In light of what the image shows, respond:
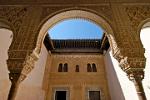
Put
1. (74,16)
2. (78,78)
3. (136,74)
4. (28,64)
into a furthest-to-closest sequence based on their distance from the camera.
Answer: (78,78) < (74,16) < (28,64) < (136,74)

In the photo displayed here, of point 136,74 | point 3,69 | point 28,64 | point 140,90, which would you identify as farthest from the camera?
point 3,69

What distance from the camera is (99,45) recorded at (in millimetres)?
10469

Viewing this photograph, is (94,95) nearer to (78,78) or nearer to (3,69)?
(78,78)

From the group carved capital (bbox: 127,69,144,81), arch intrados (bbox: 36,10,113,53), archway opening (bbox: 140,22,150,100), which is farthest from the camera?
archway opening (bbox: 140,22,150,100)

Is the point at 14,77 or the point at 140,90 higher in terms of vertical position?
the point at 14,77

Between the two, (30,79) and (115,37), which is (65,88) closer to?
(30,79)

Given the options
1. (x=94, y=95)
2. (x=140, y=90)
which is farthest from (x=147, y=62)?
(x=94, y=95)

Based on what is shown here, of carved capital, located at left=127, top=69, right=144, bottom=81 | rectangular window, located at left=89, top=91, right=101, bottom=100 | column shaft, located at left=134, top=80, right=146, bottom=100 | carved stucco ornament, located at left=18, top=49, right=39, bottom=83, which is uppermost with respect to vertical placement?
rectangular window, located at left=89, top=91, right=101, bottom=100

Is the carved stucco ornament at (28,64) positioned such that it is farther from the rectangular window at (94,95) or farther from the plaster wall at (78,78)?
the rectangular window at (94,95)

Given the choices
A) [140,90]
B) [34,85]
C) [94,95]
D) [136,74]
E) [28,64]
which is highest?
[34,85]

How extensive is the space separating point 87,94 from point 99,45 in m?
3.31

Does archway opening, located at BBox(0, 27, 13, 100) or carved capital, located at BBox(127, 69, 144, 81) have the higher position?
archway opening, located at BBox(0, 27, 13, 100)

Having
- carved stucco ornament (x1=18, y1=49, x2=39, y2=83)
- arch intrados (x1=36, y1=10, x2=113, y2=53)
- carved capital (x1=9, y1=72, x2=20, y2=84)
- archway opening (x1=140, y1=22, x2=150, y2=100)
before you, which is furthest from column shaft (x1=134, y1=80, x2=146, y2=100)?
archway opening (x1=140, y1=22, x2=150, y2=100)

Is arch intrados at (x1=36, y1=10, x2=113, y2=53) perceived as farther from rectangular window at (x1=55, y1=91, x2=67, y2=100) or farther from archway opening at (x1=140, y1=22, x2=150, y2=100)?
rectangular window at (x1=55, y1=91, x2=67, y2=100)
